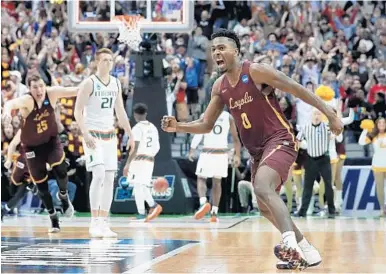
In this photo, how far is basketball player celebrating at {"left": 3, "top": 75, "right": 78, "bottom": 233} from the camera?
503 inches

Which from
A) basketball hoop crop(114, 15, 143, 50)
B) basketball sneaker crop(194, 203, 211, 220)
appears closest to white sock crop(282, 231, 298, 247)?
basketball sneaker crop(194, 203, 211, 220)

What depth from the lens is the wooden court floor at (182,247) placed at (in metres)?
8.11

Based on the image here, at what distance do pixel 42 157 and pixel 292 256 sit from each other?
6174 mm

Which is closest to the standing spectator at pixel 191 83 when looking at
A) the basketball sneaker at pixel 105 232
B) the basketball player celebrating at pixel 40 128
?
the basketball player celebrating at pixel 40 128

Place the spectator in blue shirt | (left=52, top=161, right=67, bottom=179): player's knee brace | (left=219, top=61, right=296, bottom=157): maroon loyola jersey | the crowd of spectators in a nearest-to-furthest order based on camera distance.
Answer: (left=219, top=61, right=296, bottom=157): maroon loyola jersey
(left=52, top=161, right=67, bottom=179): player's knee brace
the crowd of spectators
the spectator in blue shirt

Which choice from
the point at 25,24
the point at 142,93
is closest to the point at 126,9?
the point at 142,93

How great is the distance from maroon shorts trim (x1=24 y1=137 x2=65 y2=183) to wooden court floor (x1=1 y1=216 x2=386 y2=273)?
0.85 m

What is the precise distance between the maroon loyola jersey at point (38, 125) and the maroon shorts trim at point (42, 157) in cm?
11

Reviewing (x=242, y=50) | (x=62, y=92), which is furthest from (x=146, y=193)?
(x=242, y=50)

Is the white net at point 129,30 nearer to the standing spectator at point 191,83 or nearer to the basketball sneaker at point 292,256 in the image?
the standing spectator at point 191,83

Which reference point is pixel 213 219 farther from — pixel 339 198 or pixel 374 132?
pixel 374 132

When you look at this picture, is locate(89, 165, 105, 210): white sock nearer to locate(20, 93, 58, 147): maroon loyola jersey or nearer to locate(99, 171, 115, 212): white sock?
locate(99, 171, 115, 212): white sock

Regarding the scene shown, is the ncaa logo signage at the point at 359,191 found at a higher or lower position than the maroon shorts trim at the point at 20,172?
lower

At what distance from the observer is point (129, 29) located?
17.1m
